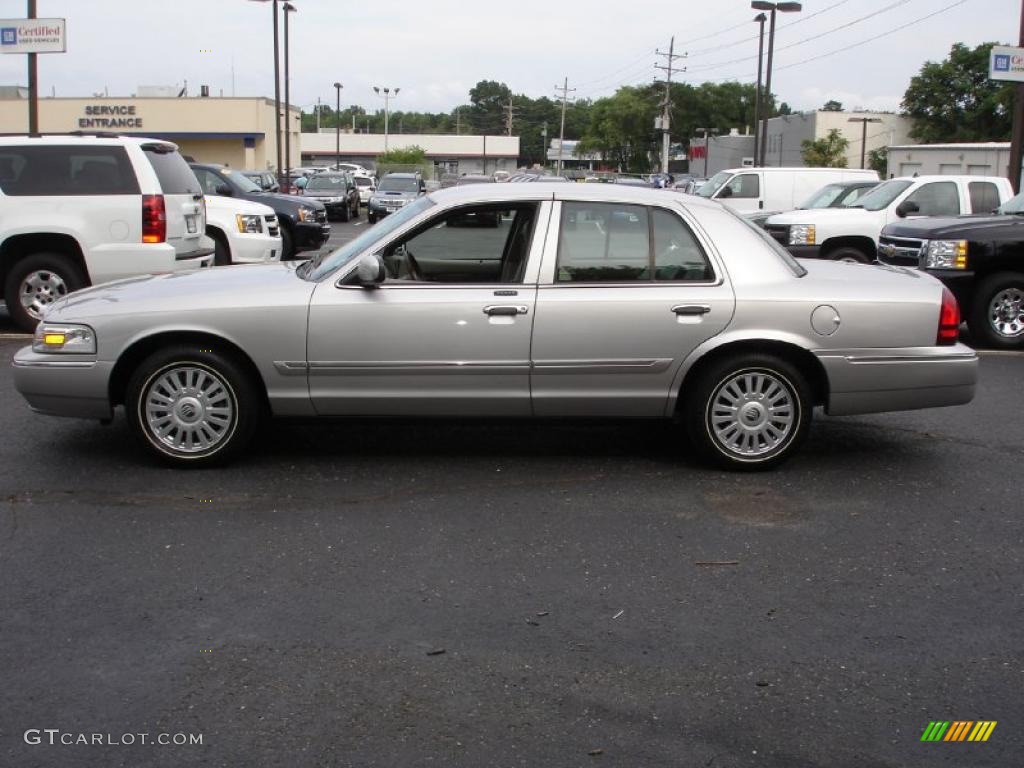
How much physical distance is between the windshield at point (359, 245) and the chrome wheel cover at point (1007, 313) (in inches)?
266

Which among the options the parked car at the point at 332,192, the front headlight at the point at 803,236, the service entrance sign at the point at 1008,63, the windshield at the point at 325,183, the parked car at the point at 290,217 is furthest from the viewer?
the windshield at the point at 325,183

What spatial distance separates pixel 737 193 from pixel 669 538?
57.6 ft

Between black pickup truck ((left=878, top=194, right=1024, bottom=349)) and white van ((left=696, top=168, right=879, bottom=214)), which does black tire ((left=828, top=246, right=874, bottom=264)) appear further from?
white van ((left=696, top=168, right=879, bottom=214))

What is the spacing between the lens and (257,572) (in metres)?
4.80

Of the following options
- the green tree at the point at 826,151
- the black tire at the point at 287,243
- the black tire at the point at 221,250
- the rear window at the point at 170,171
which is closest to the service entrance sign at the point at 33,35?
the black tire at the point at 287,243

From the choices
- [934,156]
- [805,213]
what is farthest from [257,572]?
[934,156]

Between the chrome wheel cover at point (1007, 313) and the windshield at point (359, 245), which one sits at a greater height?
the windshield at point (359, 245)

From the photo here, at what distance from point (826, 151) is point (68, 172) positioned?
163 feet

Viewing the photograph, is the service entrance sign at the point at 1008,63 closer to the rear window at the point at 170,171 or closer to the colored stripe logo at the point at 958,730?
the rear window at the point at 170,171

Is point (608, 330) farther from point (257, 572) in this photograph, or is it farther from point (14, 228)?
point (14, 228)

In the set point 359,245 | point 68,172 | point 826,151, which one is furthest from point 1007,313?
point 826,151

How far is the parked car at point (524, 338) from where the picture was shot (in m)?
6.11

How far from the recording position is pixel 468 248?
636 centimetres

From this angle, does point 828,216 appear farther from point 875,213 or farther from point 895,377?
point 895,377
